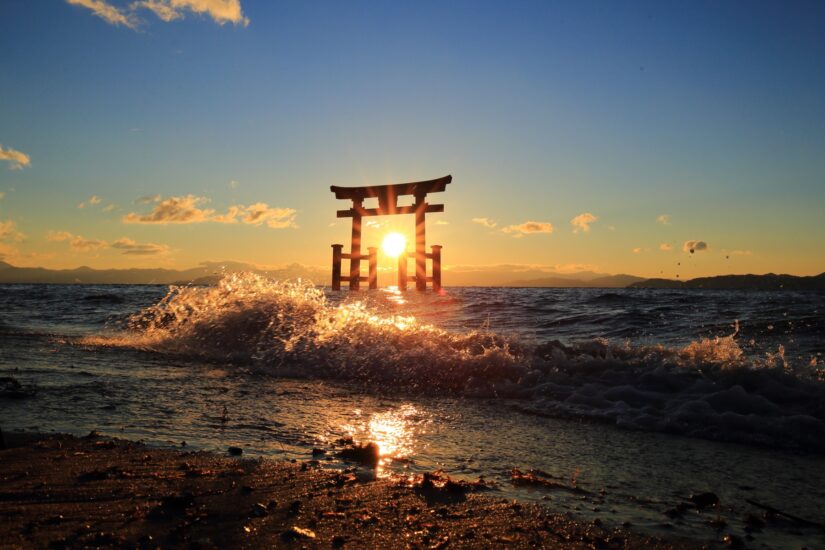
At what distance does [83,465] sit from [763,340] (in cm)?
1068

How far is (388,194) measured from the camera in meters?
23.1

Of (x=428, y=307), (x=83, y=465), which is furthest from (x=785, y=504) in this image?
(x=428, y=307)

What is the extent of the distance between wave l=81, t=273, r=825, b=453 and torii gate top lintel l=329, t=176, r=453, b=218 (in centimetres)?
1327

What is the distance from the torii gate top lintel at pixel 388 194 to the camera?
21938mm

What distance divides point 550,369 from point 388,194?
18271 mm

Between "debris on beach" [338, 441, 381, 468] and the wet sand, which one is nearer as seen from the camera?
the wet sand

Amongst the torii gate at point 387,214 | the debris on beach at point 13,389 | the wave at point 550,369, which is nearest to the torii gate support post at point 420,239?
the torii gate at point 387,214

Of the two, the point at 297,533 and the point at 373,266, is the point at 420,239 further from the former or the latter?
the point at 297,533

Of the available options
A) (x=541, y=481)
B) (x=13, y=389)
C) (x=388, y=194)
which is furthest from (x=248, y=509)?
(x=388, y=194)

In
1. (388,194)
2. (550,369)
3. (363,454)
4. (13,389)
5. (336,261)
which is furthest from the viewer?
(336,261)

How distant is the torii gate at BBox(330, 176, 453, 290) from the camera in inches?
885

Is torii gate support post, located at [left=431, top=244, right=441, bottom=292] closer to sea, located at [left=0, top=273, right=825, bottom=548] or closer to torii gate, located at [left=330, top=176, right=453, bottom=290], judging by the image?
torii gate, located at [left=330, top=176, right=453, bottom=290]

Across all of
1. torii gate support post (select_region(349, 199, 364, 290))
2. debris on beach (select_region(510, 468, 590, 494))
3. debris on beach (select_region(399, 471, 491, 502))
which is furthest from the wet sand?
torii gate support post (select_region(349, 199, 364, 290))

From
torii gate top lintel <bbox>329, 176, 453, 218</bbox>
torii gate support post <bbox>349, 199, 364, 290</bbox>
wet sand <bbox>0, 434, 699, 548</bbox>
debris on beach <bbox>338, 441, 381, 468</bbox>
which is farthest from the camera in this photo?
torii gate support post <bbox>349, 199, 364, 290</bbox>
